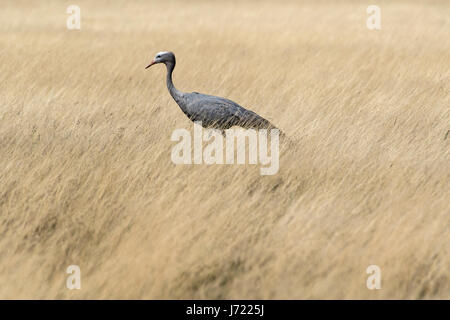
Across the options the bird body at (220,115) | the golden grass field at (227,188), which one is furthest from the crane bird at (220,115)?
the golden grass field at (227,188)

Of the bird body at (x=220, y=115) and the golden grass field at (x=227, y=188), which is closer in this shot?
the golden grass field at (x=227, y=188)

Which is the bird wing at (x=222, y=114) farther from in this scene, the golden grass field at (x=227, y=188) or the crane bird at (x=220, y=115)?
the golden grass field at (x=227, y=188)

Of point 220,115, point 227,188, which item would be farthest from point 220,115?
point 227,188

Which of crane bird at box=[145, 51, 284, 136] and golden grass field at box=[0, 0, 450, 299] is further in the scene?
crane bird at box=[145, 51, 284, 136]

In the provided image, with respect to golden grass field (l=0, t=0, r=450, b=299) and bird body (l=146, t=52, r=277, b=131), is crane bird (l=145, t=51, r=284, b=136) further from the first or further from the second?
golden grass field (l=0, t=0, r=450, b=299)

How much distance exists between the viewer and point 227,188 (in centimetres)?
490

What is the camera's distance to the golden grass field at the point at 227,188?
12.8ft

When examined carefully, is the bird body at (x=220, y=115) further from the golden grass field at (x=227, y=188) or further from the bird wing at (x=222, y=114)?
the golden grass field at (x=227, y=188)

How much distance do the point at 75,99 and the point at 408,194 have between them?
192 inches

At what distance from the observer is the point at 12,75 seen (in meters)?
9.51

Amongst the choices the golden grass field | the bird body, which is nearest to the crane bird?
the bird body

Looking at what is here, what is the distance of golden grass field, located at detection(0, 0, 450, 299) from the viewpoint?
153 inches

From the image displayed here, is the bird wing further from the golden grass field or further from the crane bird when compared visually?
the golden grass field

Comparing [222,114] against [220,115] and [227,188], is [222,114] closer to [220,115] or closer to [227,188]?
[220,115]
